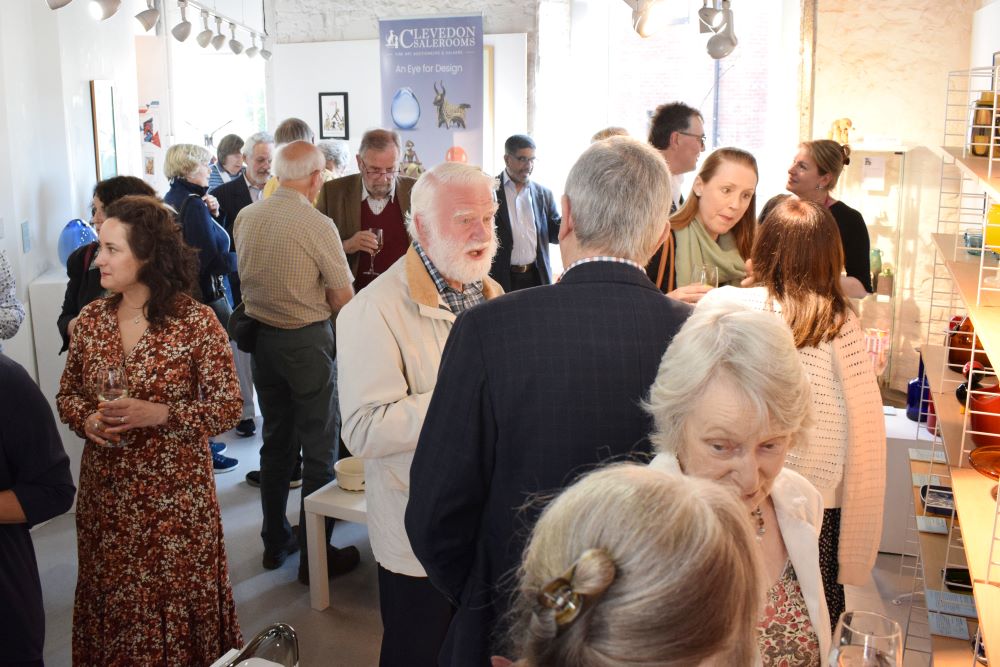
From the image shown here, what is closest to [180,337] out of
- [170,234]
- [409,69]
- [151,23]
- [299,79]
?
[170,234]

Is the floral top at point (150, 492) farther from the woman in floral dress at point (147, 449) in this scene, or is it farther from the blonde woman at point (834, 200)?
the blonde woman at point (834, 200)

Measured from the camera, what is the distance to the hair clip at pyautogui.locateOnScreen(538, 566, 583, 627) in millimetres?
935

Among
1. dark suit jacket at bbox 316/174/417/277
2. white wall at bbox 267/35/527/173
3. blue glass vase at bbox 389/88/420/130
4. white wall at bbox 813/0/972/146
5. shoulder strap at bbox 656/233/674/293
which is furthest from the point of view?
white wall at bbox 267/35/527/173

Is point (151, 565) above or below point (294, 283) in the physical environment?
below

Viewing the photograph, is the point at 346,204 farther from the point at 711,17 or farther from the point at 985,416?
the point at 985,416

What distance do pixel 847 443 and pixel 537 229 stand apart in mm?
3592

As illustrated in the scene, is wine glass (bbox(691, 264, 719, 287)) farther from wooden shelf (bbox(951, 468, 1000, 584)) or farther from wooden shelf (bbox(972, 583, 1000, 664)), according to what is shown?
wooden shelf (bbox(972, 583, 1000, 664))

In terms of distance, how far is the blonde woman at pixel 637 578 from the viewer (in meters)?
0.94

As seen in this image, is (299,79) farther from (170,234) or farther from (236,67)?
(170,234)

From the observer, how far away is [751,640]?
1066mm

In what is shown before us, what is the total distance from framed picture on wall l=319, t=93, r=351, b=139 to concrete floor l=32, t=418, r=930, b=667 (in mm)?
4774

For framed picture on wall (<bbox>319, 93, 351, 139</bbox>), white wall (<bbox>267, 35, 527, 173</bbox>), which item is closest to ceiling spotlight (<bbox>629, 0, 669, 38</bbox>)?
white wall (<bbox>267, 35, 527, 173</bbox>)

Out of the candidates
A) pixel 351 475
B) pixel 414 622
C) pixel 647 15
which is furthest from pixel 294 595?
pixel 647 15

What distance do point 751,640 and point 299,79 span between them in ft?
27.4
